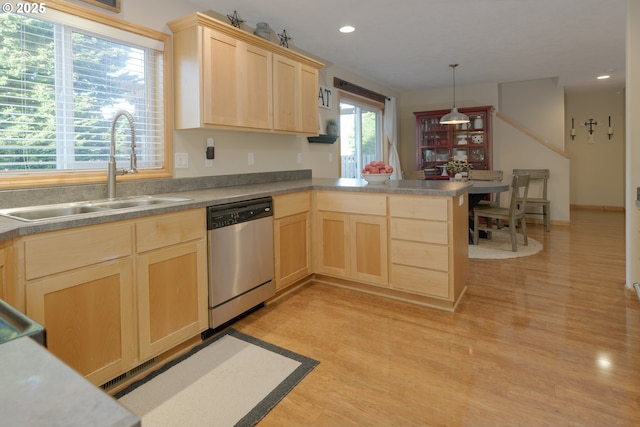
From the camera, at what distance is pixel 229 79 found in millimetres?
2855

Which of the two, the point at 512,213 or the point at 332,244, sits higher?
the point at 512,213

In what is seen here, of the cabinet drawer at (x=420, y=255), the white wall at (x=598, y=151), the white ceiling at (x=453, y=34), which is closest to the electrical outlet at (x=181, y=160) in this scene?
the white ceiling at (x=453, y=34)

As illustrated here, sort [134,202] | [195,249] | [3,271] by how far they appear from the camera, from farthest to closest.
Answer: [134,202]
[195,249]
[3,271]

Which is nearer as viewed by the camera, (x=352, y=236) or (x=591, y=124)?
(x=352, y=236)

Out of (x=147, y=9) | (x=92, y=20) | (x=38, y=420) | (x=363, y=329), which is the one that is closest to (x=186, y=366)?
(x=363, y=329)

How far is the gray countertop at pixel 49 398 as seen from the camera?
16.3 inches

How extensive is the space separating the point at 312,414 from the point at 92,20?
2550 millimetres

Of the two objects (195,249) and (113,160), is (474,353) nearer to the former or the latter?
(195,249)

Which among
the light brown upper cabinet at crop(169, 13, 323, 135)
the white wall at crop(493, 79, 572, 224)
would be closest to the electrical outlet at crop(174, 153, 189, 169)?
the light brown upper cabinet at crop(169, 13, 323, 135)

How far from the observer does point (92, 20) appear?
2.34 metres

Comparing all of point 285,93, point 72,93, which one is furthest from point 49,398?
point 285,93

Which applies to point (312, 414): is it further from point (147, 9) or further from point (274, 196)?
point (147, 9)

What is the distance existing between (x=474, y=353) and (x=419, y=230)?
0.95 metres

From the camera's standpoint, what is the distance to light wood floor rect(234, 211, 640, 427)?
5.55ft
